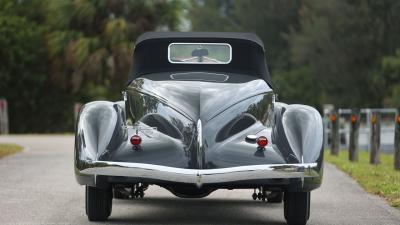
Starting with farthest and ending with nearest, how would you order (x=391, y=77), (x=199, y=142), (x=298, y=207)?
(x=391, y=77) → (x=298, y=207) → (x=199, y=142)

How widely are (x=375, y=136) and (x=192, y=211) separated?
8.19 m

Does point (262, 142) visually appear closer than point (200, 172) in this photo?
No

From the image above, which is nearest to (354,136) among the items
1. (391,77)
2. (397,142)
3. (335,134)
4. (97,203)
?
(335,134)

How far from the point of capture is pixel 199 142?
9.44 m

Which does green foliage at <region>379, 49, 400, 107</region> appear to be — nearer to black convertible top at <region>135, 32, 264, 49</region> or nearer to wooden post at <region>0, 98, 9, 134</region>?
wooden post at <region>0, 98, 9, 134</region>

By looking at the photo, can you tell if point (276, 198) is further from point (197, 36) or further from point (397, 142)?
point (397, 142)

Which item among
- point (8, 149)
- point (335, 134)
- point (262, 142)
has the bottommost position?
point (8, 149)

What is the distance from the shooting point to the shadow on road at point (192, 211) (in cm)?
1035

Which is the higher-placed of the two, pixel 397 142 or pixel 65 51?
pixel 397 142

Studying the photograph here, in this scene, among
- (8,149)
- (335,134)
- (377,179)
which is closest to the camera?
(377,179)

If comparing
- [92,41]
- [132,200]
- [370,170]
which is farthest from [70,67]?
[132,200]

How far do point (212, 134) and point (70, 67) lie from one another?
33.9 m

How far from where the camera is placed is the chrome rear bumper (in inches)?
361

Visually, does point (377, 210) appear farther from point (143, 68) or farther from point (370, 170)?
point (370, 170)
